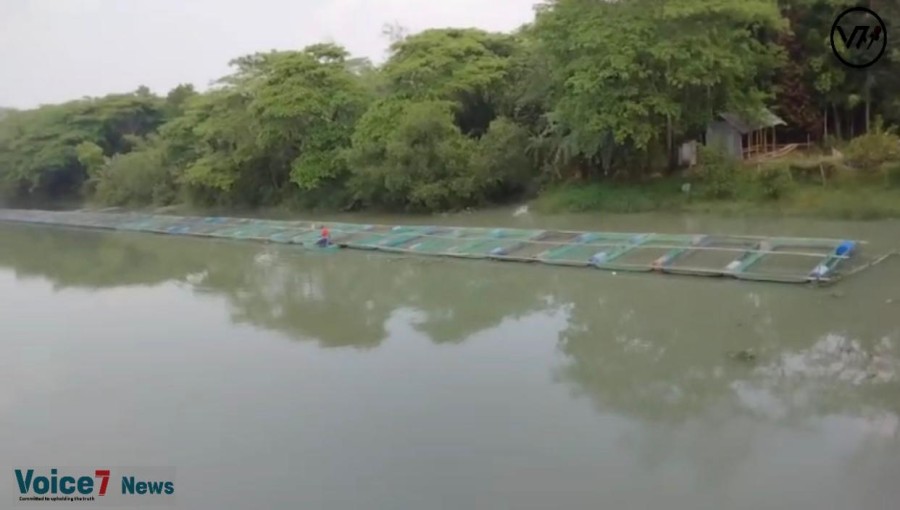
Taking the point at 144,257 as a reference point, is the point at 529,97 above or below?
above

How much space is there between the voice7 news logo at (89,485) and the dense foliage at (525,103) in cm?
1194

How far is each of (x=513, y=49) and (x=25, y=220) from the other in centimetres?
1778

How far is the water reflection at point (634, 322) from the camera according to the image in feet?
20.0

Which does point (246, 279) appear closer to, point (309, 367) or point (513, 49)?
point (309, 367)

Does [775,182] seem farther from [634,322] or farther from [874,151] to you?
[634,322]

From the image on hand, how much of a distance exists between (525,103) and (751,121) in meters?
5.26

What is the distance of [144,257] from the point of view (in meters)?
16.6

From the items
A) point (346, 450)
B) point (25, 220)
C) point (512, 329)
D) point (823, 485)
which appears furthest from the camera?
point (25, 220)

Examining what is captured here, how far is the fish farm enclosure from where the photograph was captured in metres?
9.65

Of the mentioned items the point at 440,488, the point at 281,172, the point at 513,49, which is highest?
the point at 513,49

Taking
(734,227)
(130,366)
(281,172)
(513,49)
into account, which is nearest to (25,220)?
(281,172)

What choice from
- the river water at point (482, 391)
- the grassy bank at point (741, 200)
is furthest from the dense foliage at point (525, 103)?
the river water at point (482, 391)

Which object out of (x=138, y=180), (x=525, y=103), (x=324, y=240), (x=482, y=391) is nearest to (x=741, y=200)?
(x=525, y=103)

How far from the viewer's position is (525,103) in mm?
19109
